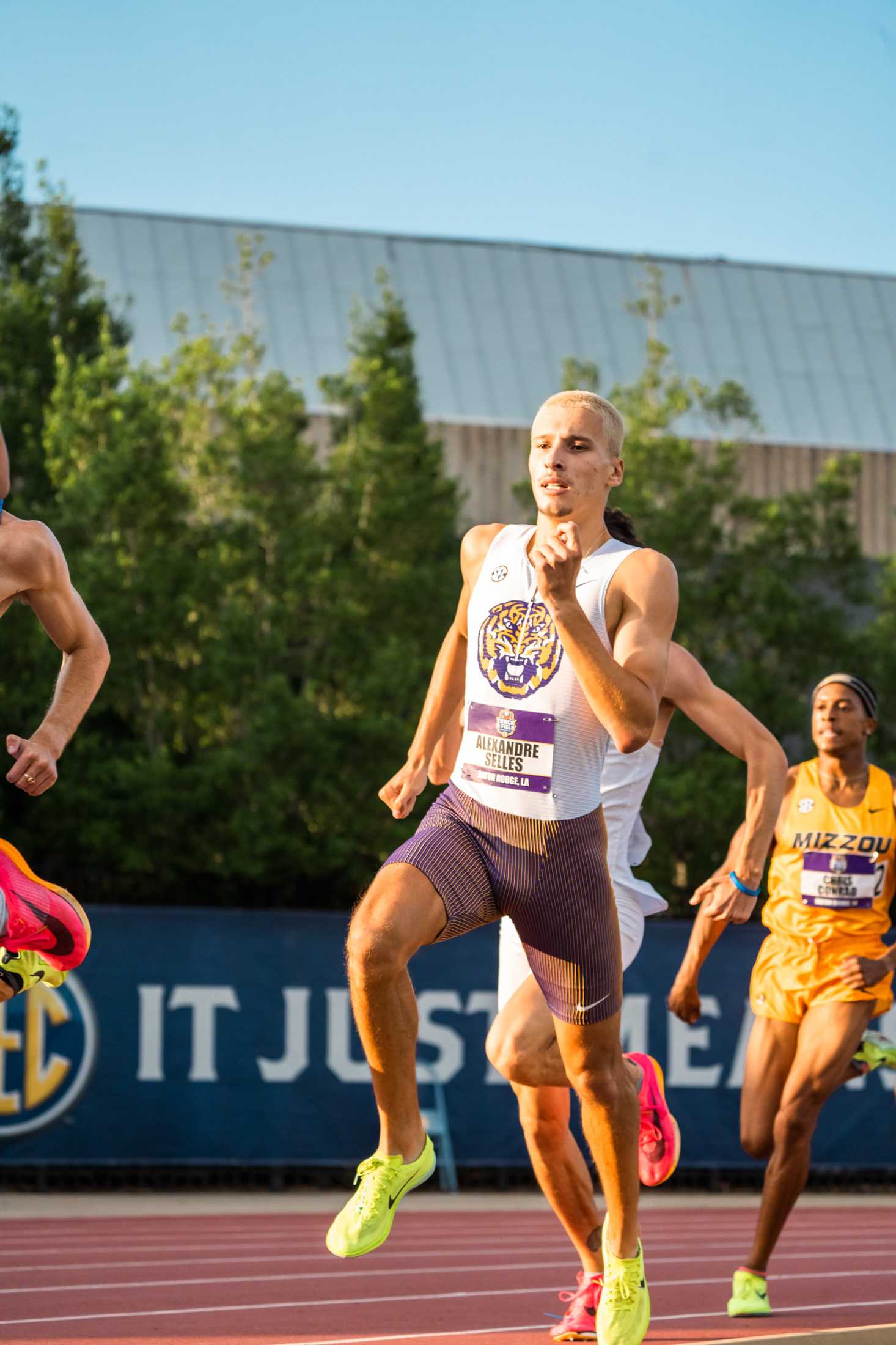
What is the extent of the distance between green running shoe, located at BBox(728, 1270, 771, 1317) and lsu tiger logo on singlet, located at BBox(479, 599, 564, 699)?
2797 mm

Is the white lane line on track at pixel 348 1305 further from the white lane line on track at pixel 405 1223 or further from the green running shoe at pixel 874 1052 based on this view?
the white lane line on track at pixel 405 1223

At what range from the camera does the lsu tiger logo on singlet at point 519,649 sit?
15.2 feet

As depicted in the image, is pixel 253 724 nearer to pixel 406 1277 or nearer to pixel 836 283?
pixel 406 1277

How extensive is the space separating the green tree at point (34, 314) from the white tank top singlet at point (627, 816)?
1236 centimetres

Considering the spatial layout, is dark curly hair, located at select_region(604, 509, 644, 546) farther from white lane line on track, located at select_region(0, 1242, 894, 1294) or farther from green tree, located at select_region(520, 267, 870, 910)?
green tree, located at select_region(520, 267, 870, 910)

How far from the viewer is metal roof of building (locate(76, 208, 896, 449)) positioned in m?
25.9

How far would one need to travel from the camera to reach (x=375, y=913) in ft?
14.9

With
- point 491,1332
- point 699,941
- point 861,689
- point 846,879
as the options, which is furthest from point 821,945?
point 491,1332

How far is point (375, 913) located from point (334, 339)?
73.2 ft

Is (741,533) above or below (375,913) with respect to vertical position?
above

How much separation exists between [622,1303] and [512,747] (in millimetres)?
1568

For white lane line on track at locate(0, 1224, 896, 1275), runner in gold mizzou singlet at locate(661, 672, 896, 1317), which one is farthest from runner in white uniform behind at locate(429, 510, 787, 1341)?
white lane line on track at locate(0, 1224, 896, 1275)

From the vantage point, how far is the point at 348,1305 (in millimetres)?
6664

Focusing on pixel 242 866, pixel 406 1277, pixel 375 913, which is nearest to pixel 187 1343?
pixel 375 913
